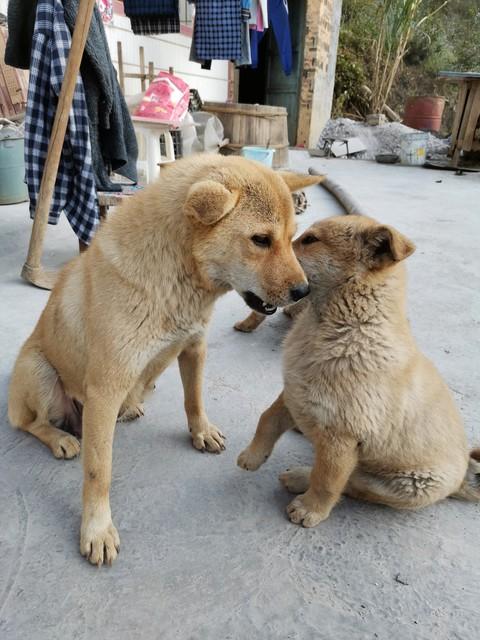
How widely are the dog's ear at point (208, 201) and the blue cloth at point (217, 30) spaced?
4.81m

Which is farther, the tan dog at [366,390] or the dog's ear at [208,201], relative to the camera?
the tan dog at [366,390]

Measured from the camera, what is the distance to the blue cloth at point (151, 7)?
16.3ft

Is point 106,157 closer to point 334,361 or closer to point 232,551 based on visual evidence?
point 334,361

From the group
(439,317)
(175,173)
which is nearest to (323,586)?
(175,173)

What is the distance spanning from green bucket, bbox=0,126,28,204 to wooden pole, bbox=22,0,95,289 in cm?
202

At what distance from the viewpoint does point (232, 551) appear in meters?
1.56

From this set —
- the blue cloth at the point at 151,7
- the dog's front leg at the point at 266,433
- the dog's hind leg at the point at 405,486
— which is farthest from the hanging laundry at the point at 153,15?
the dog's hind leg at the point at 405,486

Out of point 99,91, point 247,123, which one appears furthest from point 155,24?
point 99,91

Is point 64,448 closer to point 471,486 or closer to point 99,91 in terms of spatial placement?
point 471,486

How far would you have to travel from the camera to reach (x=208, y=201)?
1.34 meters

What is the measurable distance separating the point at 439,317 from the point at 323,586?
233 centimetres

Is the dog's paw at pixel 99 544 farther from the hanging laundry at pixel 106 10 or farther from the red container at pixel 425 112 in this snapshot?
the red container at pixel 425 112

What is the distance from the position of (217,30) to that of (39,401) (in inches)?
203

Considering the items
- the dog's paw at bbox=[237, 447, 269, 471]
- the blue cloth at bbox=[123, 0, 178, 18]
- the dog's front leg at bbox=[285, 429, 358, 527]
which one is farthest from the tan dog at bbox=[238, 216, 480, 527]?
the blue cloth at bbox=[123, 0, 178, 18]
